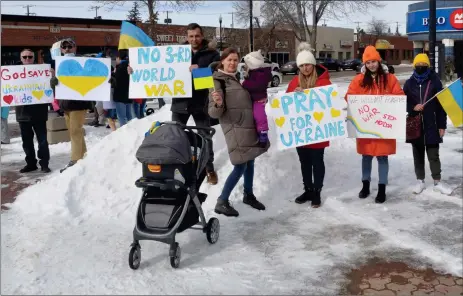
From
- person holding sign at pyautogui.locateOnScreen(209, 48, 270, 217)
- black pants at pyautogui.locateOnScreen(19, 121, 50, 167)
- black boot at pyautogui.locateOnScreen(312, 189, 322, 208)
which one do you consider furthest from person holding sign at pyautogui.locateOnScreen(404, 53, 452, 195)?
black pants at pyautogui.locateOnScreen(19, 121, 50, 167)

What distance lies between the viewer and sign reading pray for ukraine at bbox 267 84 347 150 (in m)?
5.93

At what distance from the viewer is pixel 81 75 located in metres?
7.69

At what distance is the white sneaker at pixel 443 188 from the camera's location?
254 inches

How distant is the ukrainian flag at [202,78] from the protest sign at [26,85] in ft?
11.1

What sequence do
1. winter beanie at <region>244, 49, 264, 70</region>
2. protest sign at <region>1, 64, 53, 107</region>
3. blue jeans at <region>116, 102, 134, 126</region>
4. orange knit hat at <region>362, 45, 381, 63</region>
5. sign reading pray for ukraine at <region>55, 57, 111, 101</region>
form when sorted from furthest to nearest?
blue jeans at <region>116, 102, 134, 126</region> → protest sign at <region>1, 64, 53, 107</region> → sign reading pray for ukraine at <region>55, 57, 111, 101</region> → orange knit hat at <region>362, 45, 381, 63</region> → winter beanie at <region>244, 49, 264, 70</region>

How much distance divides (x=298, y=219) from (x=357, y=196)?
1.25 m

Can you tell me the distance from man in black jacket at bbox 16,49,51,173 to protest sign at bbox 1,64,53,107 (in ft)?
0.40

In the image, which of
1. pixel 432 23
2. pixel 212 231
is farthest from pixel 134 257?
pixel 432 23

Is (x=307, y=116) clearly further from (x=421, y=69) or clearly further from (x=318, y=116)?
(x=421, y=69)

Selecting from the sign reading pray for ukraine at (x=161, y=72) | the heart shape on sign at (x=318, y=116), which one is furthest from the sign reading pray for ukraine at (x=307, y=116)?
the sign reading pray for ukraine at (x=161, y=72)

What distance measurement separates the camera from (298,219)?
5.69 meters

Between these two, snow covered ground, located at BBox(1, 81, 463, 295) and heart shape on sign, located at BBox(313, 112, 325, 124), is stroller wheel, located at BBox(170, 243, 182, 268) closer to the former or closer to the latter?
snow covered ground, located at BBox(1, 81, 463, 295)

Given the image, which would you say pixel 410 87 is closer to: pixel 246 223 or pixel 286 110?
pixel 286 110

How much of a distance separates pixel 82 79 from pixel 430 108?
531 centimetres
